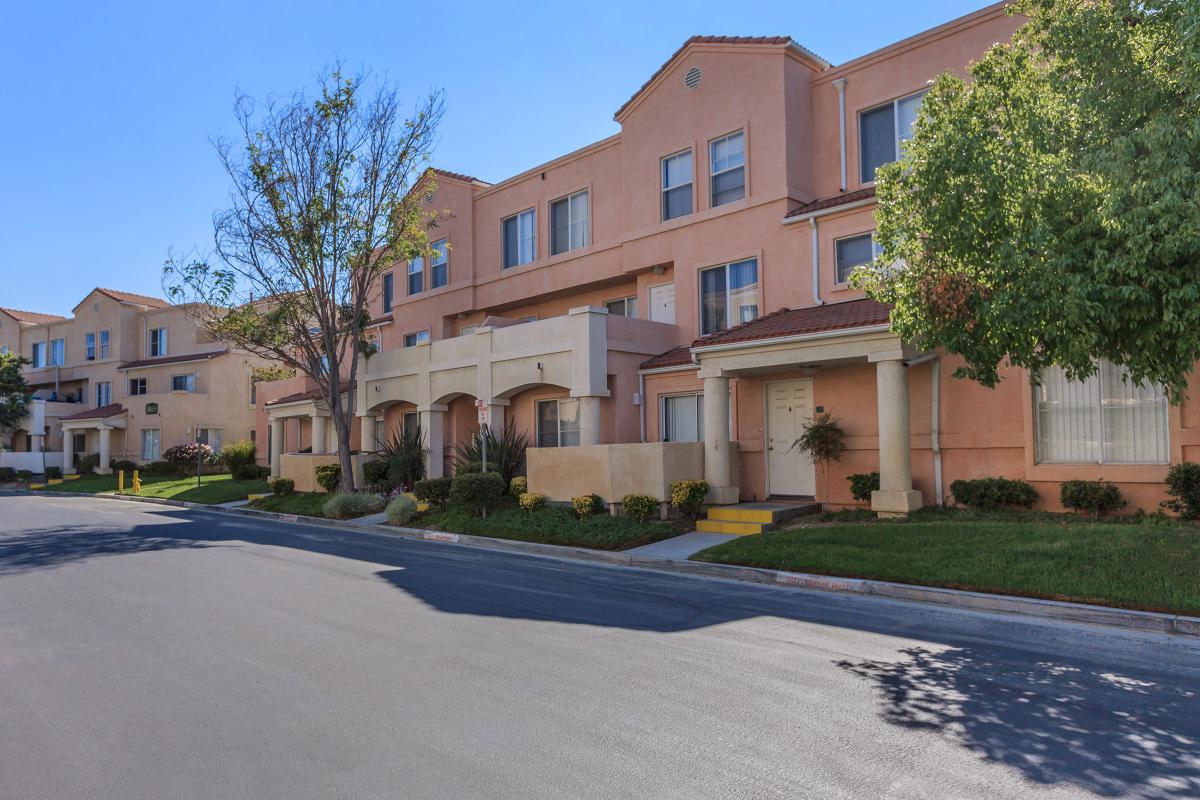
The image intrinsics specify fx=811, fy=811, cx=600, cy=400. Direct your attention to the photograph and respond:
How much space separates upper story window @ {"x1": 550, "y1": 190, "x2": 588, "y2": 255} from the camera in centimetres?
2222

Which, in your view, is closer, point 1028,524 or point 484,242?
point 1028,524

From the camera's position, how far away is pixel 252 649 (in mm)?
7105

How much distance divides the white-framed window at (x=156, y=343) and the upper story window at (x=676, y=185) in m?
38.7

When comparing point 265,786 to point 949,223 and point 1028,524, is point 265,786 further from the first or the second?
point 1028,524

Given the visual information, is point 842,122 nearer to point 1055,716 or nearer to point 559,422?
point 559,422

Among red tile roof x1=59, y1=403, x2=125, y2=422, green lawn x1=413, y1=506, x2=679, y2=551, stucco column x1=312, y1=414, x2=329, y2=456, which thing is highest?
red tile roof x1=59, y1=403, x2=125, y2=422

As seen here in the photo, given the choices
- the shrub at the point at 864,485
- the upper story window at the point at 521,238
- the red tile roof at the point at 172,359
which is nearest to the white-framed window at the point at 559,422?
the upper story window at the point at 521,238

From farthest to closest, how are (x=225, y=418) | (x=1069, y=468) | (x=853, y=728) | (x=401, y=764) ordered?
(x=225, y=418)
(x=1069, y=468)
(x=853, y=728)
(x=401, y=764)

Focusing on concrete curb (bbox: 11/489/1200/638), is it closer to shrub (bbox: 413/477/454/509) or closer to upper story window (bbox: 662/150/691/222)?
shrub (bbox: 413/477/454/509)

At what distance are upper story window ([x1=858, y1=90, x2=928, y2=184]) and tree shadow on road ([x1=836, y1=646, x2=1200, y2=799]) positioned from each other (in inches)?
483

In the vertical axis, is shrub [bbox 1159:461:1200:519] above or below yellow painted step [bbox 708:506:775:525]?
above

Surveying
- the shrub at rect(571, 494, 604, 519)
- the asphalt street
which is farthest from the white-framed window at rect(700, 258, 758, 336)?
the asphalt street

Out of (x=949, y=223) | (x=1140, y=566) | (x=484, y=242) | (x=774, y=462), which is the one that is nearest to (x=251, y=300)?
(x=484, y=242)

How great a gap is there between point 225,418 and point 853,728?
44.1m
